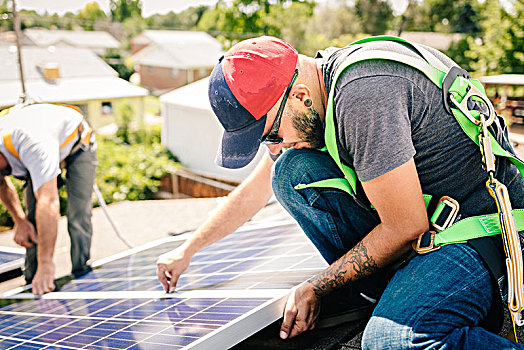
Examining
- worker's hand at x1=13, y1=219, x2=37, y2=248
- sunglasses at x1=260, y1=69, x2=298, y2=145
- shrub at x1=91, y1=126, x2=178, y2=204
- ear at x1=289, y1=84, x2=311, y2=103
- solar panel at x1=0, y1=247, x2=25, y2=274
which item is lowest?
shrub at x1=91, y1=126, x2=178, y2=204

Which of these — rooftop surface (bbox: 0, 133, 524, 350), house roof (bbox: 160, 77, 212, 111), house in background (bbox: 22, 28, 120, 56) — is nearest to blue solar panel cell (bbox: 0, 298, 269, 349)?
rooftop surface (bbox: 0, 133, 524, 350)

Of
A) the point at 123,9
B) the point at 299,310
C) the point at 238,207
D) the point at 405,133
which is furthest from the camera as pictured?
the point at 123,9

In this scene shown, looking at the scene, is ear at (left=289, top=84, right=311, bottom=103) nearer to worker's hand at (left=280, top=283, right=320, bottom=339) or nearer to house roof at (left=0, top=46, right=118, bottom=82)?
worker's hand at (left=280, top=283, right=320, bottom=339)

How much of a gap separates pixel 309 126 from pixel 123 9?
9267cm

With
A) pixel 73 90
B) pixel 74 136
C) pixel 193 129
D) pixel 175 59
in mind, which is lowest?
pixel 193 129

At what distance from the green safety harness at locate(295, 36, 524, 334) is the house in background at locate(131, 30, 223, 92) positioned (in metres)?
40.7

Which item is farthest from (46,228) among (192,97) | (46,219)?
(192,97)

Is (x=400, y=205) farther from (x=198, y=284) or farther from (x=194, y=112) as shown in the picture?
(x=194, y=112)

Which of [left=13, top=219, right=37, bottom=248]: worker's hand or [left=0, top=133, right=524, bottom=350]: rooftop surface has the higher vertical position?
[left=13, top=219, right=37, bottom=248]: worker's hand

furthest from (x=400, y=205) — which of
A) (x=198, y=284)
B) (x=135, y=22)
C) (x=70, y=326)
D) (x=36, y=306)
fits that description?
(x=135, y=22)

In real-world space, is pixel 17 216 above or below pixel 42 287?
above

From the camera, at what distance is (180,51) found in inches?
1761

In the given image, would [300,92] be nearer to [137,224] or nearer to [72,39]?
[137,224]

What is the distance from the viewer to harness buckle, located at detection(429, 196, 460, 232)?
1.91 m
